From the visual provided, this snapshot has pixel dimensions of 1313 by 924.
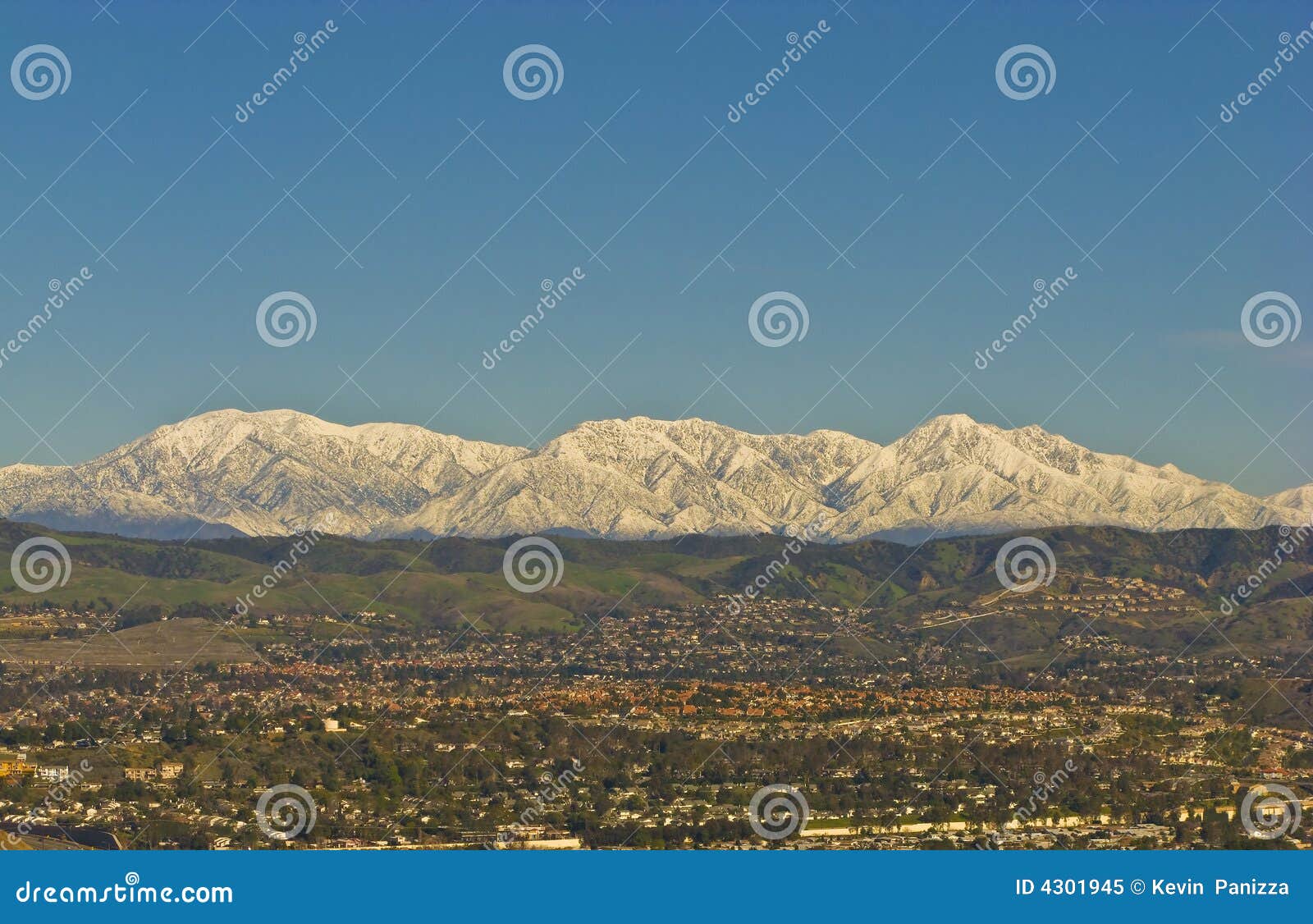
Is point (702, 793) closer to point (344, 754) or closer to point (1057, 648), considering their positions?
point (344, 754)

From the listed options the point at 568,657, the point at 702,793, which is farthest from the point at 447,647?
the point at 702,793
